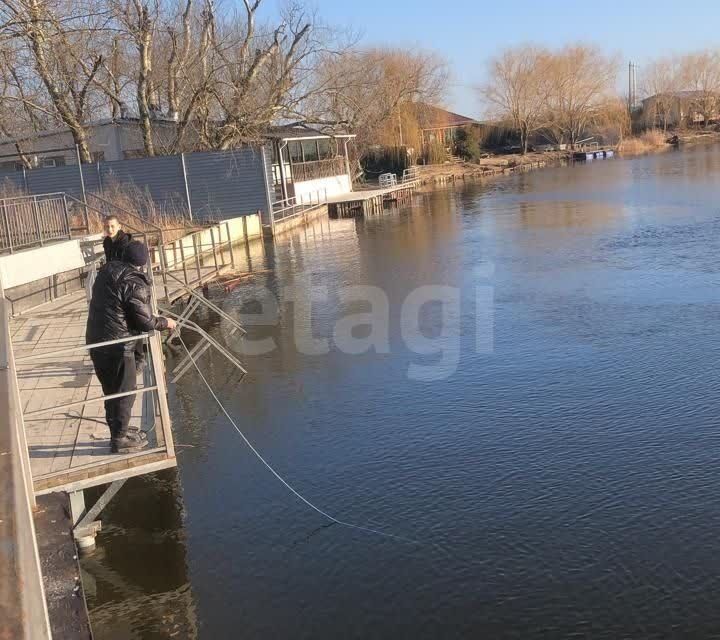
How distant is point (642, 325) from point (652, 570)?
743 cm

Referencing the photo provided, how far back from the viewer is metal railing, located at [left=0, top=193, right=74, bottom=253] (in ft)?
46.3

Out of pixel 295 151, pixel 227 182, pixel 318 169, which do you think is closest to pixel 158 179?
pixel 227 182

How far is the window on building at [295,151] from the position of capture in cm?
3732

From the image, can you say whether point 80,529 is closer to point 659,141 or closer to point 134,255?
point 134,255

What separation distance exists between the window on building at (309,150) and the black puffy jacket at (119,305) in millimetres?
32713

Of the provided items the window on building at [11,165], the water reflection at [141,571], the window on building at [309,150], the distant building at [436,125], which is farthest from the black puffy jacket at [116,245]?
the distant building at [436,125]

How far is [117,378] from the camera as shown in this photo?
6996 mm

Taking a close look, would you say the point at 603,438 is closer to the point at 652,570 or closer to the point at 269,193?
the point at 652,570

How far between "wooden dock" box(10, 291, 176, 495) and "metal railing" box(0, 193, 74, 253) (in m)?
2.56

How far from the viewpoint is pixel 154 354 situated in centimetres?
648

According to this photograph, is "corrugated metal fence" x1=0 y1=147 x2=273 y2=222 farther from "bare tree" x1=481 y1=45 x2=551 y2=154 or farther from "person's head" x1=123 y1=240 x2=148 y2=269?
"bare tree" x1=481 y1=45 x2=551 y2=154

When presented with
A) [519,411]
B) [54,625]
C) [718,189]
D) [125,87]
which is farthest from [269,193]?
[54,625]

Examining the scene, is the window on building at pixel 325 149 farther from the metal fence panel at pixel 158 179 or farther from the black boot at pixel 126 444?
the black boot at pixel 126 444

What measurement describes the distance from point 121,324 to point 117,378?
0.48m
